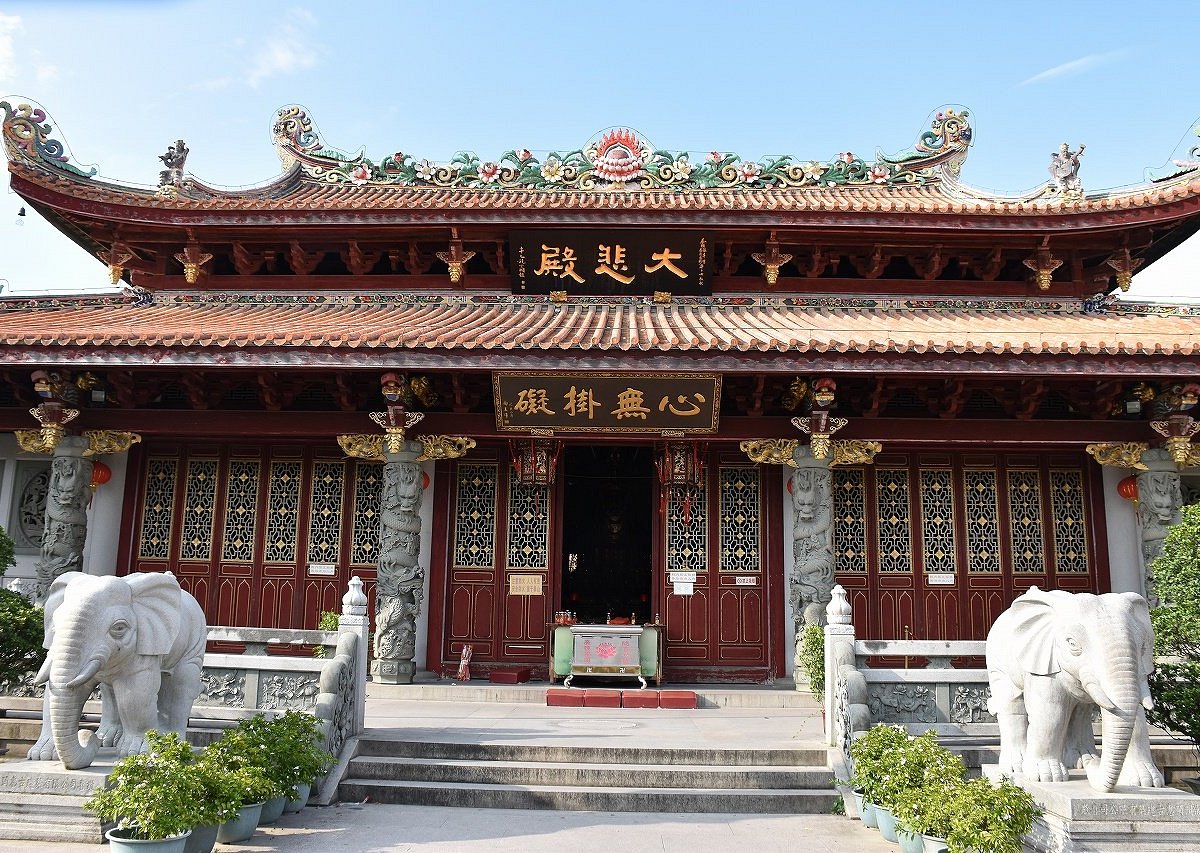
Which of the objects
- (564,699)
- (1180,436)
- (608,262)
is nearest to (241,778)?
(564,699)

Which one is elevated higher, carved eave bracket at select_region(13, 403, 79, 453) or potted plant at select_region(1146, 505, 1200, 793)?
carved eave bracket at select_region(13, 403, 79, 453)

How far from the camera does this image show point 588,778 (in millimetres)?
6301

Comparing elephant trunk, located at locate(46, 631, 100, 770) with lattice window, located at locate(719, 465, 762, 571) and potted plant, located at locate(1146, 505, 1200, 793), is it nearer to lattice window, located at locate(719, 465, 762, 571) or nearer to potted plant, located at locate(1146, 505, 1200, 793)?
lattice window, located at locate(719, 465, 762, 571)

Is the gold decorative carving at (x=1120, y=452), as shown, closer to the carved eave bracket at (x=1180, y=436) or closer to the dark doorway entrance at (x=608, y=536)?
the carved eave bracket at (x=1180, y=436)

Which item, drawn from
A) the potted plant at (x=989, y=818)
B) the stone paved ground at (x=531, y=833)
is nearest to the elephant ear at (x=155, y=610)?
the stone paved ground at (x=531, y=833)

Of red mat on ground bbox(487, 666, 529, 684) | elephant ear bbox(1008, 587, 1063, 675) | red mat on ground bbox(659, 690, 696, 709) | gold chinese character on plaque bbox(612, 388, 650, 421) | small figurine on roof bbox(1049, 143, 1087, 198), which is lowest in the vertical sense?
red mat on ground bbox(659, 690, 696, 709)

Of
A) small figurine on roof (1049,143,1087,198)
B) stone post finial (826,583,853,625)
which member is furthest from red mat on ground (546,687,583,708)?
small figurine on roof (1049,143,1087,198)

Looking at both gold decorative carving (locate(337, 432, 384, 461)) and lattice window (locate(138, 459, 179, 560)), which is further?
lattice window (locate(138, 459, 179, 560))

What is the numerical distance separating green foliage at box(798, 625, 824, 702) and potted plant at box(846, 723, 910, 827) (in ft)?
8.09

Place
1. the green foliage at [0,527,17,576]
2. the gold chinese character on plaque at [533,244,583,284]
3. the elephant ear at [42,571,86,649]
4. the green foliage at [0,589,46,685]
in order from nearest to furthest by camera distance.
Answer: the elephant ear at [42,571,86,649], the green foliage at [0,589,46,685], the green foliage at [0,527,17,576], the gold chinese character on plaque at [533,244,583,284]

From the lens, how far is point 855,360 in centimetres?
873

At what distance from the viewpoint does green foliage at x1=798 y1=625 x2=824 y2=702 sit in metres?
8.30

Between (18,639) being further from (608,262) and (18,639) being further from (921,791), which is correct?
(608,262)

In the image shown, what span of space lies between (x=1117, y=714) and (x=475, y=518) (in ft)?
24.2
